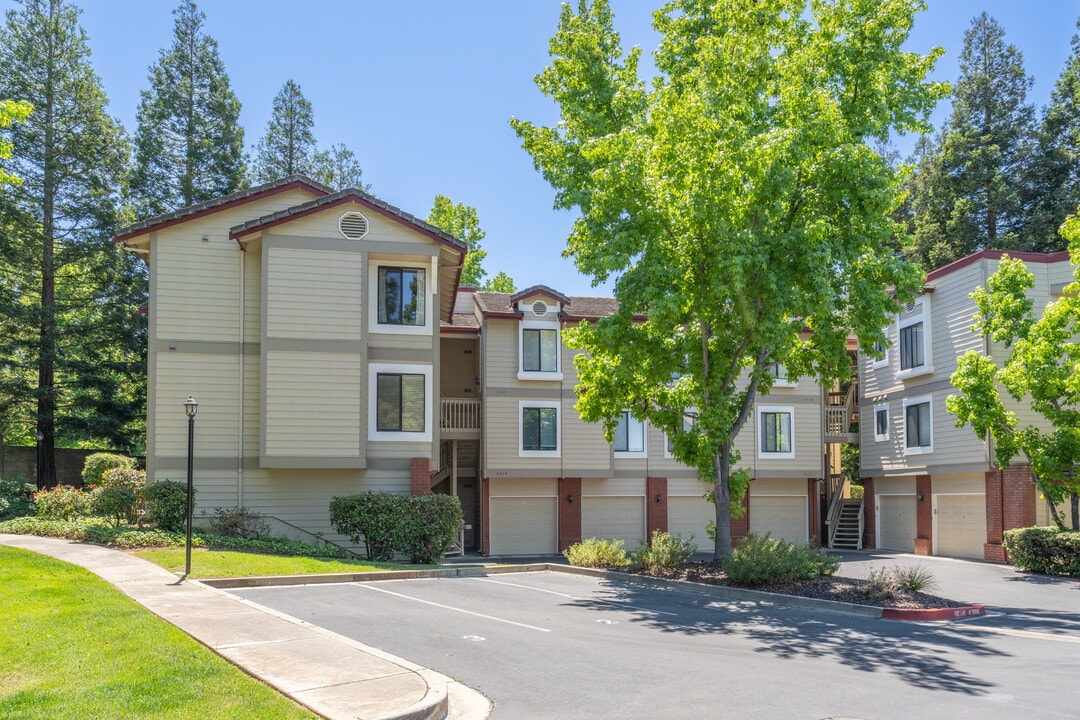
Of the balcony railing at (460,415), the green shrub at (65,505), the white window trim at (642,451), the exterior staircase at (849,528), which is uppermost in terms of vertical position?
the balcony railing at (460,415)

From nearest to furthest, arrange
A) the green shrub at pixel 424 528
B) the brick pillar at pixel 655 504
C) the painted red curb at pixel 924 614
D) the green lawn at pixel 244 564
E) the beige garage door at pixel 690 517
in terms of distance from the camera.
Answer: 1. the painted red curb at pixel 924 614
2. the green lawn at pixel 244 564
3. the green shrub at pixel 424 528
4. the brick pillar at pixel 655 504
5. the beige garage door at pixel 690 517

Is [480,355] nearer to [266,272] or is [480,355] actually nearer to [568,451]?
[568,451]

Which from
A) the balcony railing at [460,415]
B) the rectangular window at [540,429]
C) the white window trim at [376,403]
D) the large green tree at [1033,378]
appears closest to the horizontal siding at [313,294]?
the white window trim at [376,403]

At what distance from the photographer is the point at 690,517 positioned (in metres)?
34.1

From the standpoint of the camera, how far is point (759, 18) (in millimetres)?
20156

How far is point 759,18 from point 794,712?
16.5 m

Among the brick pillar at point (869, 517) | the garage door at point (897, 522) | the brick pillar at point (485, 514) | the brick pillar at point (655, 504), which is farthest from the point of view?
the brick pillar at point (869, 517)

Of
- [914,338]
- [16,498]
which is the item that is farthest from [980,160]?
[16,498]

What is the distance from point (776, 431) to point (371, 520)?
18305 mm

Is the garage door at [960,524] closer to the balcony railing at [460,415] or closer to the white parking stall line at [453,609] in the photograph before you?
the balcony railing at [460,415]

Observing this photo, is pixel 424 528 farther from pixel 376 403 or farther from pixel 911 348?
pixel 911 348

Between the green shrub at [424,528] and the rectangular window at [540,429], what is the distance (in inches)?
358

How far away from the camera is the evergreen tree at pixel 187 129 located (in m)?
41.8

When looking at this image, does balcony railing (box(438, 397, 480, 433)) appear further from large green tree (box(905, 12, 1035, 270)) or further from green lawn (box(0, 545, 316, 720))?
large green tree (box(905, 12, 1035, 270))
